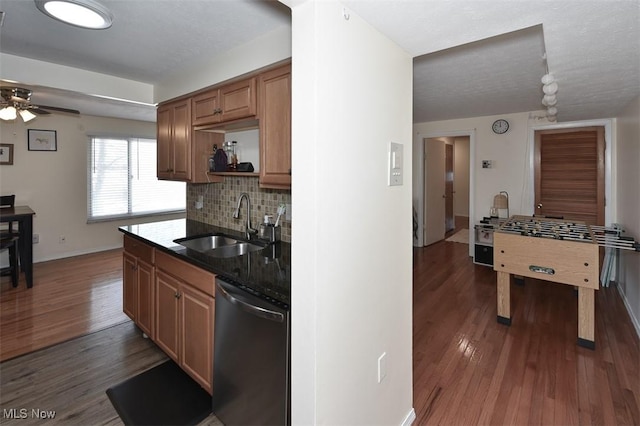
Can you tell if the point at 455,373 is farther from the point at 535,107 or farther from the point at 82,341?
the point at 535,107

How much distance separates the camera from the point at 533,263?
9.02 feet

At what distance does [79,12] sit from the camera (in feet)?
5.80

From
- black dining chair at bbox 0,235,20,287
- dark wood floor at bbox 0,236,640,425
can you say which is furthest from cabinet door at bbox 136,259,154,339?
black dining chair at bbox 0,235,20,287

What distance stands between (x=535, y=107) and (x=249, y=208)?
13.9 feet

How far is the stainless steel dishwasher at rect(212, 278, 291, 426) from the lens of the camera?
1.39 meters

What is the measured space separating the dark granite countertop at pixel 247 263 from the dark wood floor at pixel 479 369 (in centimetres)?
93

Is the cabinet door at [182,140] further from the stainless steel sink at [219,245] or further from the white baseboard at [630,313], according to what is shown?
the white baseboard at [630,313]

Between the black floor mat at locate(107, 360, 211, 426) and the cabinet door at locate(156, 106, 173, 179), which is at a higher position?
the cabinet door at locate(156, 106, 173, 179)

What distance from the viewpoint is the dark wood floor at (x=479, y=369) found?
1.89 meters

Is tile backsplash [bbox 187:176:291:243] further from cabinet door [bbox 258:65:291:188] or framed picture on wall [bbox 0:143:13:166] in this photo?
framed picture on wall [bbox 0:143:13:166]

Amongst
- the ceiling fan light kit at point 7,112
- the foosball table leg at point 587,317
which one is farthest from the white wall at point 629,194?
the ceiling fan light kit at point 7,112

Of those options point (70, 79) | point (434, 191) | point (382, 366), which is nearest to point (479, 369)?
Answer: point (382, 366)

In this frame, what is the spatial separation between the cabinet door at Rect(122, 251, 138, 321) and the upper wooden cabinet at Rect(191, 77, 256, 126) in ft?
4.38

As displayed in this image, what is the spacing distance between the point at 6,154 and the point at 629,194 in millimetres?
8046
